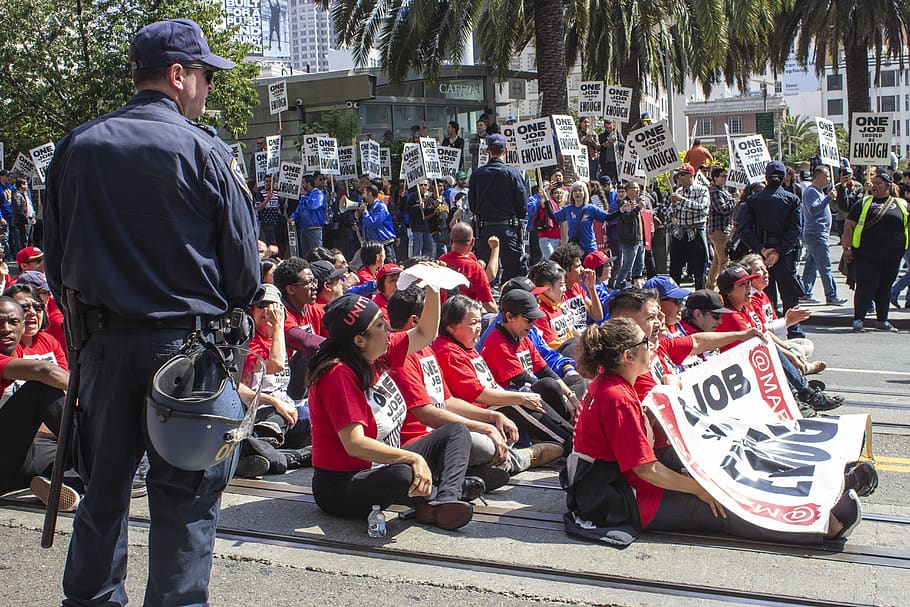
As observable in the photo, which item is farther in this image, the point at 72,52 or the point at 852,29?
the point at 852,29

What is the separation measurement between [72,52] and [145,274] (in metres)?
23.2

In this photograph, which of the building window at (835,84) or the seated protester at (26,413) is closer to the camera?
the seated protester at (26,413)

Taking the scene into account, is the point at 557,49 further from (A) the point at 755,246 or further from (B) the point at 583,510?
(B) the point at 583,510

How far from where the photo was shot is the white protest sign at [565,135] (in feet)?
53.7

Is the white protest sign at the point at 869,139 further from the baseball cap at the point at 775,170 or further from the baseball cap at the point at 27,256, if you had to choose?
the baseball cap at the point at 27,256

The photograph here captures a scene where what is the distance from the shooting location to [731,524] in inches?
185

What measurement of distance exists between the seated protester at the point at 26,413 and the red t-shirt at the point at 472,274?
4758mm

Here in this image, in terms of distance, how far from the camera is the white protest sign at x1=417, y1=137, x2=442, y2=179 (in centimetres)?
1856

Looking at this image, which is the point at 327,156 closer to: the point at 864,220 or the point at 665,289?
the point at 864,220

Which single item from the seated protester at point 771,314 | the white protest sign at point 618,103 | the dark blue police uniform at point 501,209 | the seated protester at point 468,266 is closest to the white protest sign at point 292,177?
the white protest sign at point 618,103

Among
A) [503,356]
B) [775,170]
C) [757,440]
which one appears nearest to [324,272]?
[503,356]

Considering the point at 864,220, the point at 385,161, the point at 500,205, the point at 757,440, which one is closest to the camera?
the point at 757,440

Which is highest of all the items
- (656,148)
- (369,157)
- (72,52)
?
(72,52)

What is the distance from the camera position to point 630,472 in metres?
4.82
